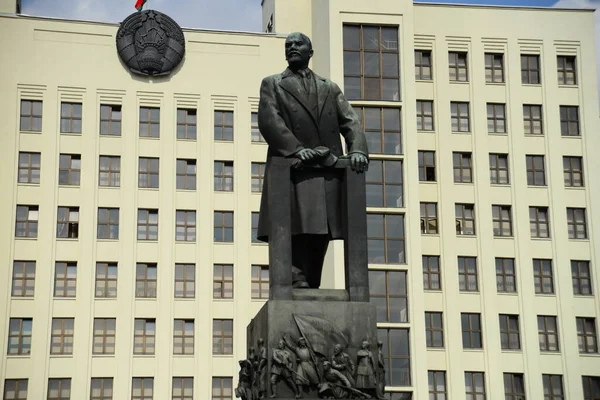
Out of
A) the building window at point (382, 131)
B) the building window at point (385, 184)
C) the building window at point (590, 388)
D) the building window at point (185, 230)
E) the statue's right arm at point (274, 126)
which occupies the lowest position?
the building window at point (590, 388)

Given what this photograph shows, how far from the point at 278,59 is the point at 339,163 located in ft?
160

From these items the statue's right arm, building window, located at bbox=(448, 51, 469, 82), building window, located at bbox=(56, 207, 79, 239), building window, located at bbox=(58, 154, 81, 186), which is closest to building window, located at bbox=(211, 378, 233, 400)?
building window, located at bbox=(56, 207, 79, 239)

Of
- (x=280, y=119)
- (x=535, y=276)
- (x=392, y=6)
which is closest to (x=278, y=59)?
(x=392, y=6)

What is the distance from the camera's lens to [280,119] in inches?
568

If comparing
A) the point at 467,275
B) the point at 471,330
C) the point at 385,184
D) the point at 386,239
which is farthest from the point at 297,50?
the point at 467,275

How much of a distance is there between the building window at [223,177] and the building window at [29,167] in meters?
9.86

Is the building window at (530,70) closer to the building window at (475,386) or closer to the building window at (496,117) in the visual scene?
the building window at (496,117)

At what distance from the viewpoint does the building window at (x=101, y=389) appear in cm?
5672

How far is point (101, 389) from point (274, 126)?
45096mm

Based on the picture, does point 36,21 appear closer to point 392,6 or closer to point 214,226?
point 214,226

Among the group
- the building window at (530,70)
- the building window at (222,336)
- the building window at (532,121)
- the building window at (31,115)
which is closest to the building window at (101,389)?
the building window at (222,336)

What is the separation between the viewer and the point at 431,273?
Result: 60.3 m

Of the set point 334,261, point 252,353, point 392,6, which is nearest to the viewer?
point 252,353

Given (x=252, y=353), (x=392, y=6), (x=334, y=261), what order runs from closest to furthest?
(x=252, y=353), (x=334, y=261), (x=392, y=6)
